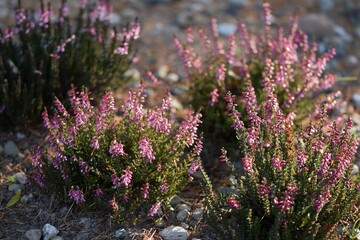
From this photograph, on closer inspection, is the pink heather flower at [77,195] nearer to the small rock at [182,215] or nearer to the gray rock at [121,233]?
the gray rock at [121,233]

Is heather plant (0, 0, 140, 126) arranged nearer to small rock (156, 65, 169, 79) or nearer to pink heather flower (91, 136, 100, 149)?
small rock (156, 65, 169, 79)

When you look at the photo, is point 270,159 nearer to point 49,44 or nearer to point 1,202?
point 1,202

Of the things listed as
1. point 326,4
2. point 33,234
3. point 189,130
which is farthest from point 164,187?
point 326,4

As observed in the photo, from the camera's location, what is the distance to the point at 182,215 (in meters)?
3.61

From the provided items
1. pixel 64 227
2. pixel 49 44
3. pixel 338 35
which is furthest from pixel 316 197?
pixel 338 35

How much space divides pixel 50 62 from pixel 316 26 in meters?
3.28

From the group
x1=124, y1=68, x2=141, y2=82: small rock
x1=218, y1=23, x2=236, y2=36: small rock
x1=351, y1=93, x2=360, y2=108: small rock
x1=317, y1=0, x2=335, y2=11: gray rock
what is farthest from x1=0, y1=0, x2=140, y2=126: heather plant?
x1=317, y1=0, x2=335, y2=11: gray rock

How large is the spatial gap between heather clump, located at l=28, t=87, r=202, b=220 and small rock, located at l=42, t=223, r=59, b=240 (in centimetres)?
21

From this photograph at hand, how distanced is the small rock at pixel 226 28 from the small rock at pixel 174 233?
3.28 m

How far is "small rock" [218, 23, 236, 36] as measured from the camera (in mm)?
6266

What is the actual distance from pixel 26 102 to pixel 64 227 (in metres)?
1.10

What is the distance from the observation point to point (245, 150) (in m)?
3.15

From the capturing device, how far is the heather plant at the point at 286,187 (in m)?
3.03

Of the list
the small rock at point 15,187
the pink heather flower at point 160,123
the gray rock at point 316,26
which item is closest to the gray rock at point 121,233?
the pink heather flower at point 160,123
